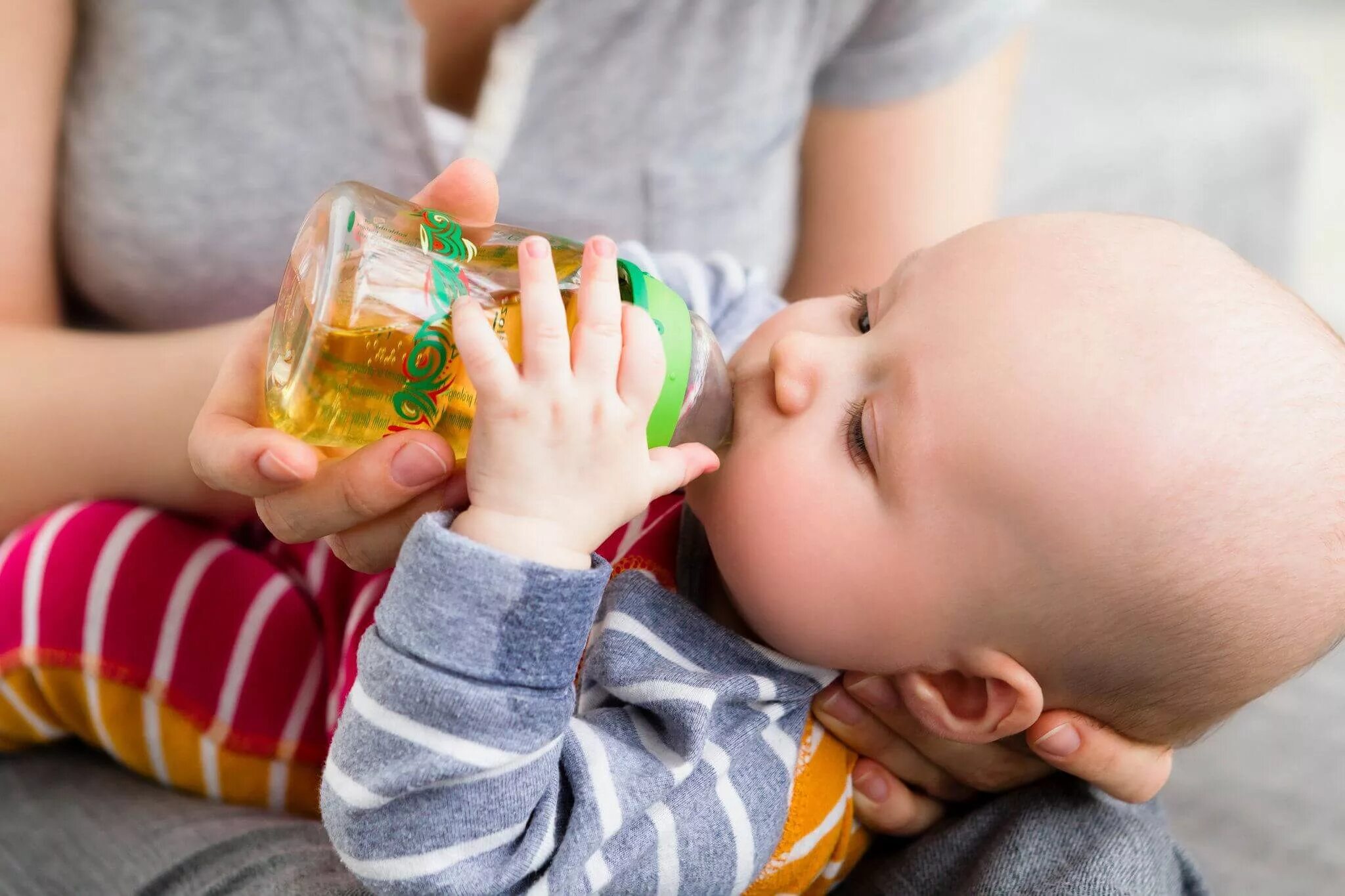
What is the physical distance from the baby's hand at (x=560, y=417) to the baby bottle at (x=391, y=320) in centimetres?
4

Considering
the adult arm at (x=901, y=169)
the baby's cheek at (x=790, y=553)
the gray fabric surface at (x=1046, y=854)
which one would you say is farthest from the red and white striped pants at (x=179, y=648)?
the adult arm at (x=901, y=169)

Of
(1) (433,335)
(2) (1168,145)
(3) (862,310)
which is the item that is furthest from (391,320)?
(2) (1168,145)

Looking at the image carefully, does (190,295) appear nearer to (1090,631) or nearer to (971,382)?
(971,382)

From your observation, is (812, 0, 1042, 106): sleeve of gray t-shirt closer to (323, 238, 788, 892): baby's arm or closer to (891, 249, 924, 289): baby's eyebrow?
(891, 249, 924, 289): baby's eyebrow

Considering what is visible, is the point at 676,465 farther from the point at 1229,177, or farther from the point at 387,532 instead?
the point at 1229,177

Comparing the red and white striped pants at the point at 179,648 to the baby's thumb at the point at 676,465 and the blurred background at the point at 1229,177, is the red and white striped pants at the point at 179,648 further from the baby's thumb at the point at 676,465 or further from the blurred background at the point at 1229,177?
the blurred background at the point at 1229,177

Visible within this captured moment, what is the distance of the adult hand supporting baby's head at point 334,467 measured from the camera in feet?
2.28

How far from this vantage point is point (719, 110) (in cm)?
122

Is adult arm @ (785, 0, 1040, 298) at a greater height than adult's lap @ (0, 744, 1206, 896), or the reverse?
adult arm @ (785, 0, 1040, 298)

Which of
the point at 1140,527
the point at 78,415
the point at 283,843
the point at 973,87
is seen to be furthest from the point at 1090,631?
the point at 78,415

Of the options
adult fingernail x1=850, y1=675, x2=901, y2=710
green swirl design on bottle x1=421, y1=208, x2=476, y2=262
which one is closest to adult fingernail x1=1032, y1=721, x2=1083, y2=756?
adult fingernail x1=850, y1=675, x2=901, y2=710

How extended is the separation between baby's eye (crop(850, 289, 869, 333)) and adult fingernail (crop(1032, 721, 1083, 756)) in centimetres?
35

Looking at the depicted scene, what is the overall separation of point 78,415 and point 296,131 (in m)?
0.34

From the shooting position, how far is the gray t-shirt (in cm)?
102
